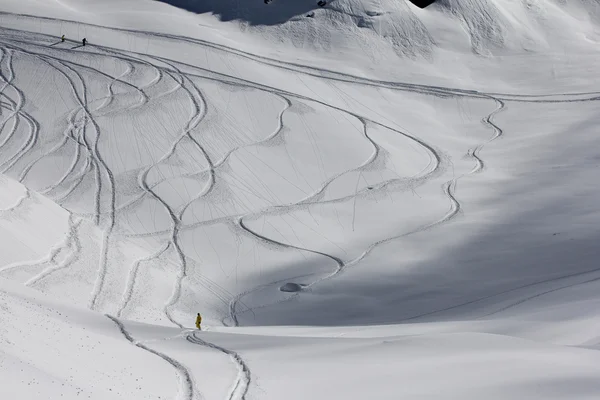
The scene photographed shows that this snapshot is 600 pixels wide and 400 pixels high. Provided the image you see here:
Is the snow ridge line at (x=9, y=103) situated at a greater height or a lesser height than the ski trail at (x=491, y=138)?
greater

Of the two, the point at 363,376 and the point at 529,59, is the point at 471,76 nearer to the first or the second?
the point at 529,59

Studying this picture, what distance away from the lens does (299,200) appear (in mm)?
42750

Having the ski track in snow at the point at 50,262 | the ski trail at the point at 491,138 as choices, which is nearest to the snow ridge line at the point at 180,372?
the ski track in snow at the point at 50,262

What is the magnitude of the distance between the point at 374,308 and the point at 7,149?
23.4m

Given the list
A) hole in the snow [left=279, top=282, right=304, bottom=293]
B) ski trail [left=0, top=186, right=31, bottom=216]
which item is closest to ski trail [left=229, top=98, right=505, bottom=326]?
hole in the snow [left=279, top=282, right=304, bottom=293]

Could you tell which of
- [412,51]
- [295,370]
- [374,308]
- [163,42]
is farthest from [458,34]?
[295,370]

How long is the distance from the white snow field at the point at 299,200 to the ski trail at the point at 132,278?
0.10 meters

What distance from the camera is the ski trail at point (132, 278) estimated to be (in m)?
32.8

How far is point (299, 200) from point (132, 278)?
1068 cm

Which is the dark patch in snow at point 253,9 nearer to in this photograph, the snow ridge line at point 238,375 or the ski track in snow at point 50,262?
the ski track in snow at point 50,262

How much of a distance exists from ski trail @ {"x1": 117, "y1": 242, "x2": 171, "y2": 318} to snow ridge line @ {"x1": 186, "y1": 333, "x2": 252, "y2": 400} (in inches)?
319

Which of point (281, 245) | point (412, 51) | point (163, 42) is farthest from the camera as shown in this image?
point (412, 51)

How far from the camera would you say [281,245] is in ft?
128

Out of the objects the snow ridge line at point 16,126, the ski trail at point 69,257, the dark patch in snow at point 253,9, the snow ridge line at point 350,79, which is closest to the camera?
the ski trail at point 69,257
